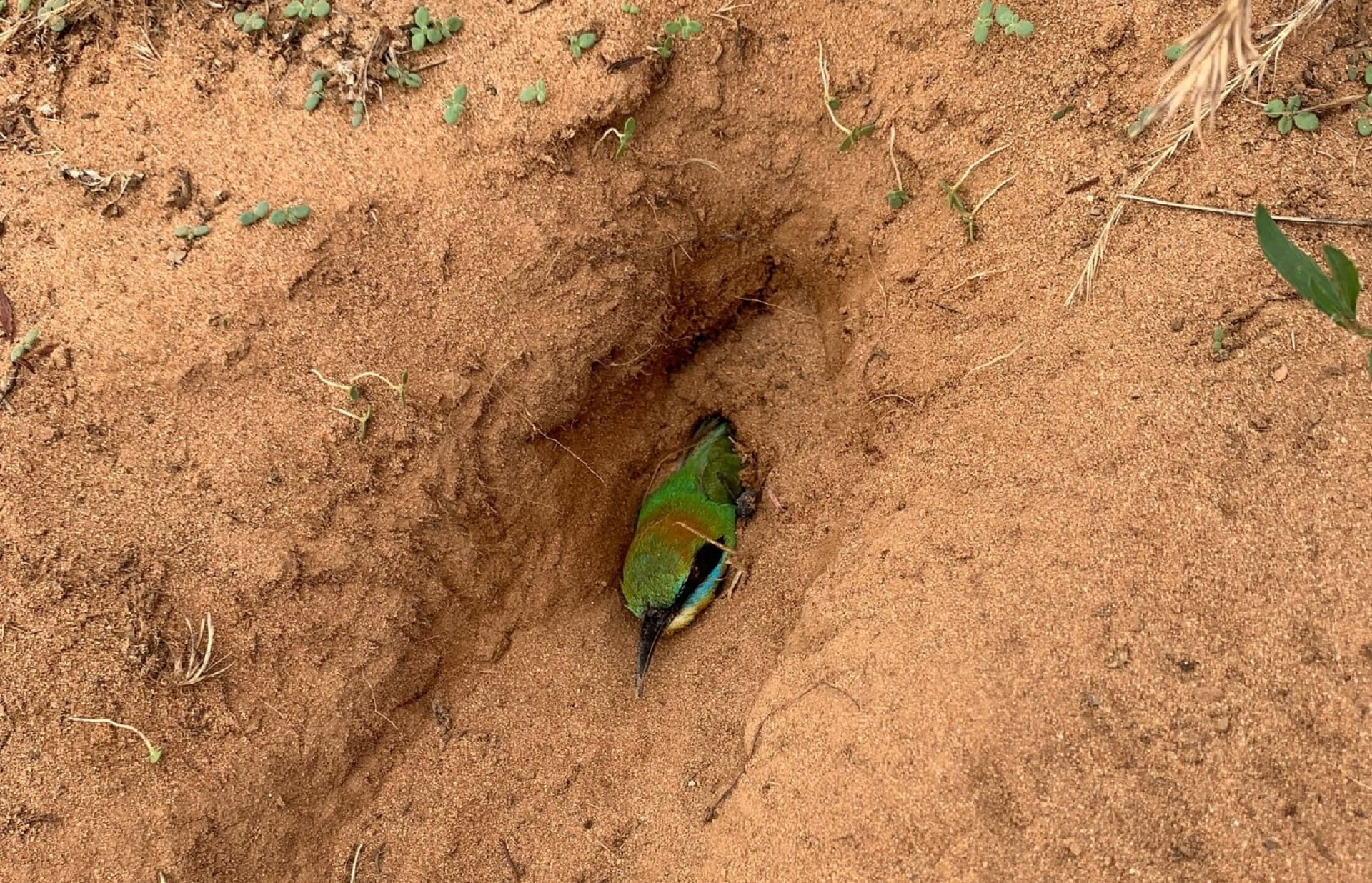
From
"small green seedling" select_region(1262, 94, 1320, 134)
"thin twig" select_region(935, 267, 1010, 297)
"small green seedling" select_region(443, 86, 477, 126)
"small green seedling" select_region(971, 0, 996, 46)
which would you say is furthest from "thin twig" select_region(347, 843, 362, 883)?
"small green seedling" select_region(1262, 94, 1320, 134)

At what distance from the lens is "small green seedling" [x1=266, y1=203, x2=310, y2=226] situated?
267 centimetres

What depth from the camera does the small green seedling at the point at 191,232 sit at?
270 cm

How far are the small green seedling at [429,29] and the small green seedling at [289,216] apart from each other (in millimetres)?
639

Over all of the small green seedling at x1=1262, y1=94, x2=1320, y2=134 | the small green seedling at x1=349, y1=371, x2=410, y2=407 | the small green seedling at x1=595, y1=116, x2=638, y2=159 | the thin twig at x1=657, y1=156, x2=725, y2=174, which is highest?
the small green seedling at x1=595, y1=116, x2=638, y2=159

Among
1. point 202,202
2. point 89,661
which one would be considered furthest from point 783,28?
point 89,661

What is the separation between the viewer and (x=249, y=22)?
2793 mm

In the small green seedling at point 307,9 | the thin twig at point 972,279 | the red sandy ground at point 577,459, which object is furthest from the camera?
the small green seedling at point 307,9

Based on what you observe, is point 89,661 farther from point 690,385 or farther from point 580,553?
point 690,385

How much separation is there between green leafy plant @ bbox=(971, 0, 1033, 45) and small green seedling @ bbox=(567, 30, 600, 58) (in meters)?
1.21

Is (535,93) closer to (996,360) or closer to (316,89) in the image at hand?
(316,89)

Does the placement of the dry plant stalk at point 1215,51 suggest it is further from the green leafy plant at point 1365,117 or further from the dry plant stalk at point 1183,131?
the green leafy plant at point 1365,117

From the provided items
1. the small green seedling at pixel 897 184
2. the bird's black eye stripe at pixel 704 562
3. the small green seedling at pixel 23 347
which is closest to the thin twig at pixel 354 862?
the bird's black eye stripe at pixel 704 562

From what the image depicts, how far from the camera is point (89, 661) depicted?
2.47 meters

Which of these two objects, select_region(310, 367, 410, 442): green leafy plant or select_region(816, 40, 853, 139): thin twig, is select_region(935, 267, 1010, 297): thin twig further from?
select_region(310, 367, 410, 442): green leafy plant
